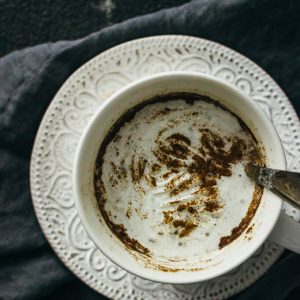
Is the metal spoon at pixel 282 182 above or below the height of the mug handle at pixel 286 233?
above

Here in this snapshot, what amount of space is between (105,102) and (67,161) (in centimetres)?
17

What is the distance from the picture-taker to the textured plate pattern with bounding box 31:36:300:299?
1146 mm

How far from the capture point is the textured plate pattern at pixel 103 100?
3.76 ft

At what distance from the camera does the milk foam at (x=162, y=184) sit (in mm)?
1164

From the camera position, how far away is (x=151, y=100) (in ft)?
3.85

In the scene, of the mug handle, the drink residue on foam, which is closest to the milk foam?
the drink residue on foam

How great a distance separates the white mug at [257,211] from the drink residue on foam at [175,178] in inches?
1.3

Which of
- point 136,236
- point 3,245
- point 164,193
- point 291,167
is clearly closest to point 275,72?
point 291,167

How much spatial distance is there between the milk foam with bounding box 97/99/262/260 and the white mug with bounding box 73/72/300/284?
0.13 feet

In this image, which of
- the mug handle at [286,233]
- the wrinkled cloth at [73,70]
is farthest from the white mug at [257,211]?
the wrinkled cloth at [73,70]

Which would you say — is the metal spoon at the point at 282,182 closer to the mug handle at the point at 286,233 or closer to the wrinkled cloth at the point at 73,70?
the mug handle at the point at 286,233

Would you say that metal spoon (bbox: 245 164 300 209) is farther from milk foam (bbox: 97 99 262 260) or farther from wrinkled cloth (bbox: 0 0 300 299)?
wrinkled cloth (bbox: 0 0 300 299)

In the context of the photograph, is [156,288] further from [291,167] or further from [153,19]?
[153,19]

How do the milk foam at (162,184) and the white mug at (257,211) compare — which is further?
the milk foam at (162,184)
